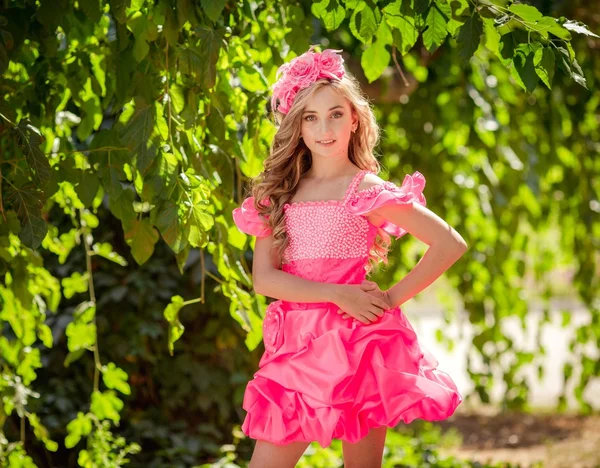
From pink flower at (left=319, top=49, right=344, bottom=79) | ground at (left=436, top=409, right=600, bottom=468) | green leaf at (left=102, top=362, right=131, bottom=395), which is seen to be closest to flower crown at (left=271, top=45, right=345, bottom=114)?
pink flower at (left=319, top=49, right=344, bottom=79)

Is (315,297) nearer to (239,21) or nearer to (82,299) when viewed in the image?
(239,21)

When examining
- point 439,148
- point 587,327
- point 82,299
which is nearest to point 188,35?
point 82,299

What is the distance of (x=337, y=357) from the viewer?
166cm

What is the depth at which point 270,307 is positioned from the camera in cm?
181

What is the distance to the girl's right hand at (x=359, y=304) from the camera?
5.47 feet

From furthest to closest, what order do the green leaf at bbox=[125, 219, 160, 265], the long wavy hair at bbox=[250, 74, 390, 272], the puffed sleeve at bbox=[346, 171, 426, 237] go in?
the green leaf at bbox=[125, 219, 160, 265] < the long wavy hair at bbox=[250, 74, 390, 272] < the puffed sleeve at bbox=[346, 171, 426, 237]

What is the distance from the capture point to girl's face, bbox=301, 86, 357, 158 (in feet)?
5.78

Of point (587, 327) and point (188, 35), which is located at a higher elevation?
point (188, 35)

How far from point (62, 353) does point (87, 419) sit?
62cm

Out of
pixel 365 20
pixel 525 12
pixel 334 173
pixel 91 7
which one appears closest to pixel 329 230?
pixel 334 173

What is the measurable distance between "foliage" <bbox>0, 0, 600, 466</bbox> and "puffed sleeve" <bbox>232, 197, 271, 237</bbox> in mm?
86

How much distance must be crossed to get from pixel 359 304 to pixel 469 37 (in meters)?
0.48

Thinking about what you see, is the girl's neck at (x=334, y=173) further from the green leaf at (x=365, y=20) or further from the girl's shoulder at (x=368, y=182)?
the green leaf at (x=365, y=20)

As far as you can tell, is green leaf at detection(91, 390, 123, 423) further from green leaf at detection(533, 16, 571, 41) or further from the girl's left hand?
green leaf at detection(533, 16, 571, 41)
